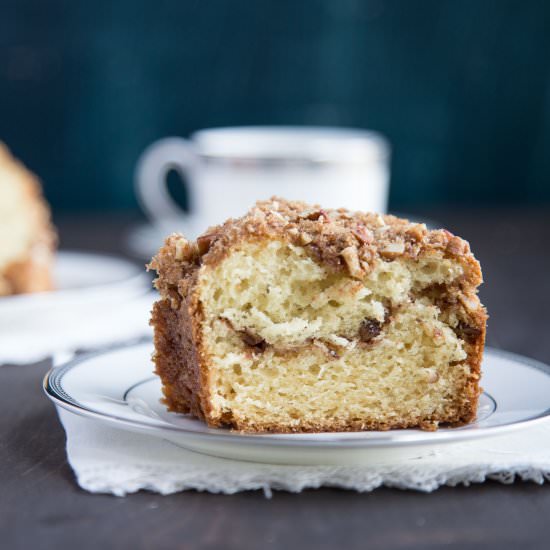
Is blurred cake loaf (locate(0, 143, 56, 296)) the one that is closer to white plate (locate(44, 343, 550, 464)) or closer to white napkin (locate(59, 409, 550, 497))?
white plate (locate(44, 343, 550, 464))

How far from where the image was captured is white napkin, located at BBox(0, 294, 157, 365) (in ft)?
6.73

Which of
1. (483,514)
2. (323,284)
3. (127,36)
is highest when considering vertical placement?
(127,36)

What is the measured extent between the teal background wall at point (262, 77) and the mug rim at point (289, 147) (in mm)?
928

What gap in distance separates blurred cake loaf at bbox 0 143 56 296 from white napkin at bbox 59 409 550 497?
49.4 inches

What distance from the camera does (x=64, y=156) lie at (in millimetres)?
4160

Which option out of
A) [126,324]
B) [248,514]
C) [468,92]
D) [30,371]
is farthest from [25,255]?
[468,92]

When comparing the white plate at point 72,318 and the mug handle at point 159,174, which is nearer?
the white plate at point 72,318

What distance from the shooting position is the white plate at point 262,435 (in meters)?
1.24

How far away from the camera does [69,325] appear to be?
7.40 ft

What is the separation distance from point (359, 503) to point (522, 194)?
340cm

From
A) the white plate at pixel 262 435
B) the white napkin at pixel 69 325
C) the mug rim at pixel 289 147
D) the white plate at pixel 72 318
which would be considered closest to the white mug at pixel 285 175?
the mug rim at pixel 289 147

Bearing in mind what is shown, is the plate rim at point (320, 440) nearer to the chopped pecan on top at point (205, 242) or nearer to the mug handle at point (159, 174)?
the chopped pecan on top at point (205, 242)

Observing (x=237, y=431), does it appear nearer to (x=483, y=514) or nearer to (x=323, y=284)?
(x=323, y=284)

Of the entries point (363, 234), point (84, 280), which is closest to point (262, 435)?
point (363, 234)
